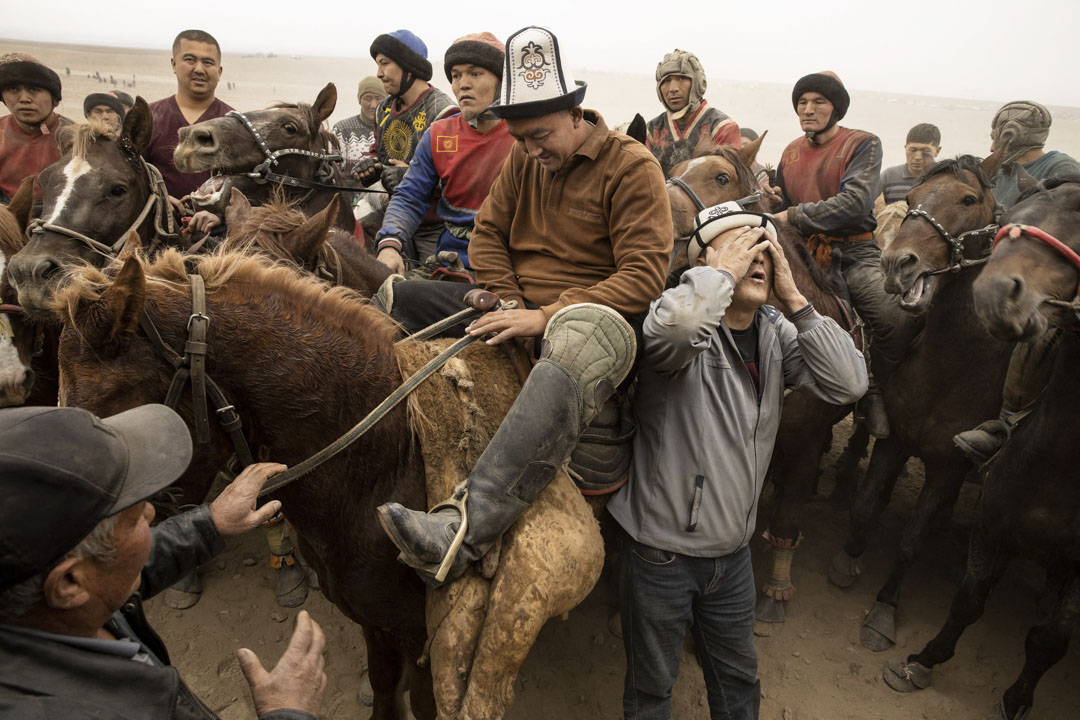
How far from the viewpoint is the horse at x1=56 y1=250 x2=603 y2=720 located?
1822 mm

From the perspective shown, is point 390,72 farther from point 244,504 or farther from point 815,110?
point 244,504

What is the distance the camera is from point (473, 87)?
4090 millimetres

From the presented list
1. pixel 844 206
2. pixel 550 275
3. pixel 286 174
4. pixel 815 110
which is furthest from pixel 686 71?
pixel 550 275

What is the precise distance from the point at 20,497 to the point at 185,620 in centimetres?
382

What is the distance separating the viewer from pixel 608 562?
4.50m

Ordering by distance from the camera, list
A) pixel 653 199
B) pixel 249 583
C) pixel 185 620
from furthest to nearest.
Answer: pixel 249 583 → pixel 185 620 → pixel 653 199

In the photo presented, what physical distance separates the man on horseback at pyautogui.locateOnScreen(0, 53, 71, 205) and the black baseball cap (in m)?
5.11

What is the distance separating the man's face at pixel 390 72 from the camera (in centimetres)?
515

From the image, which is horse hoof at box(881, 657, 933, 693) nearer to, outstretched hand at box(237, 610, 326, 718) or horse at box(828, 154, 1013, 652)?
horse at box(828, 154, 1013, 652)

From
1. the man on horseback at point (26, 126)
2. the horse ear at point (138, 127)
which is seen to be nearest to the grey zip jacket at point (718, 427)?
the horse ear at point (138, 127)

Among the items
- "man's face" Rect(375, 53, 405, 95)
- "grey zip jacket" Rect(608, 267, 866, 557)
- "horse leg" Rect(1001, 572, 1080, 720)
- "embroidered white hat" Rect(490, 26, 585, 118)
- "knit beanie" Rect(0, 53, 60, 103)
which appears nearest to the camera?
"embroidered white hat" Rect(490, 26, 585, 118)

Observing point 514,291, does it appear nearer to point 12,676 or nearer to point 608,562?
point 12,676

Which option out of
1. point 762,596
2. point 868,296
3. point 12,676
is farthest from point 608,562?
point 12,676

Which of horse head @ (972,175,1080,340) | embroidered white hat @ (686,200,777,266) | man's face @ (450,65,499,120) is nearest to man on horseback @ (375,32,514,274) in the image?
man's face @ (450,65,499,120)
